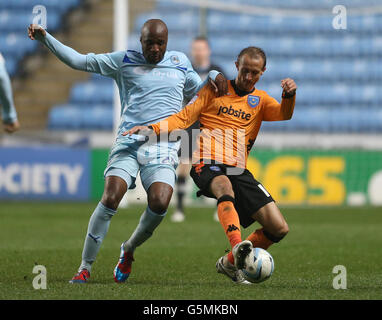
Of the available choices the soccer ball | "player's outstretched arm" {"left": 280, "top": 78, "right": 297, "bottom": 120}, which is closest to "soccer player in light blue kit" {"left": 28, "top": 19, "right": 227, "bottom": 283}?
"player's outstretched arm" {"left": 280, "top": 78, "right": 297, "bottom": 120}

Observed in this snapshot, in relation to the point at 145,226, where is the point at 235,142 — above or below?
above

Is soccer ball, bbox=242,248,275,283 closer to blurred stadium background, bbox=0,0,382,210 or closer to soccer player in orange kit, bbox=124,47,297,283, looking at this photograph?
soccer player in orange kit, bbox=124,47,297,283

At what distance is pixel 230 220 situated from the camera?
5.53m

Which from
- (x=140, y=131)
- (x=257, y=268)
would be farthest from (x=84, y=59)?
(x=257, y=268)

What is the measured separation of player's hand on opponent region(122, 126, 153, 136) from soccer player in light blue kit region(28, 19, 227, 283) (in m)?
0.21

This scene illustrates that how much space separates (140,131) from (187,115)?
0.41 m

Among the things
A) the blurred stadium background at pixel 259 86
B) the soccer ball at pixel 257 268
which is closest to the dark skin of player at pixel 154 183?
the soccer ball at pixel 257 268

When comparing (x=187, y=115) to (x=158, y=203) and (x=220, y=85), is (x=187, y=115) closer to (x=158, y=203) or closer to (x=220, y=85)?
(x=220, y=85)

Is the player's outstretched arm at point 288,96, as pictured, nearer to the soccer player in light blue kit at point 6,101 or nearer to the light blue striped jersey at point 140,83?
the light blue striped jersey at point 140,83

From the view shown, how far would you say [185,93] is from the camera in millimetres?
6242

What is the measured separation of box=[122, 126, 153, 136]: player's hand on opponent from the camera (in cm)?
548
